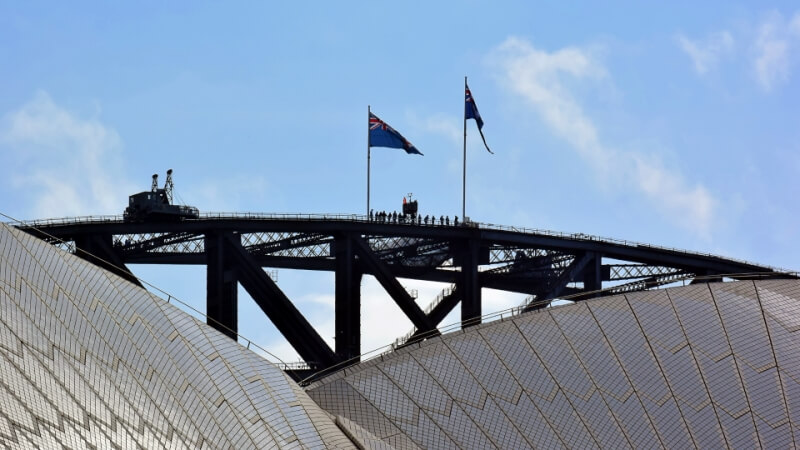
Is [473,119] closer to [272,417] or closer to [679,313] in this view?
[679,313]

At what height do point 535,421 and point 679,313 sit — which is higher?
point 679,313

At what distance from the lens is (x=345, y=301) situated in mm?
155750

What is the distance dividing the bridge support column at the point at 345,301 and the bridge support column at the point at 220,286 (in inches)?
492

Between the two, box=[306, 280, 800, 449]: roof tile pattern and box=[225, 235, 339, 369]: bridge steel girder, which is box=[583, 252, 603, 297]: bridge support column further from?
box=[306, 280, 800, 449]: roof tile pattern

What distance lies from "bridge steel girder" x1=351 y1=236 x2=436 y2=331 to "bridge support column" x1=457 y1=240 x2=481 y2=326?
6587mm

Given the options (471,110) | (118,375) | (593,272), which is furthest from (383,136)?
(118,375)

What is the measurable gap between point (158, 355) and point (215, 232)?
8452 centimetres

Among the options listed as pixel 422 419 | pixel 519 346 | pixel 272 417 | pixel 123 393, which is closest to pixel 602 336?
pixel 519 346

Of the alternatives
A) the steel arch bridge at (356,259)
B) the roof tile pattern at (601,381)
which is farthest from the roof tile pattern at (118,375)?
the steel arch bridge at (356,259)

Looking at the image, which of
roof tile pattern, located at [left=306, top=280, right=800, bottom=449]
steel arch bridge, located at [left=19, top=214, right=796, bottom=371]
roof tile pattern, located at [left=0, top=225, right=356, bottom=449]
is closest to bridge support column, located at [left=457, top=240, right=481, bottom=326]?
steel arch bridge, located at [left=19, top=214, right=796, bottom=371]

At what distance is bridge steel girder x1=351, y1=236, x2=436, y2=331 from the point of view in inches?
6201

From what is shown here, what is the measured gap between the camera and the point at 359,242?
157 metres

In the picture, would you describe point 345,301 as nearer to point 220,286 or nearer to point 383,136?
point 220,286

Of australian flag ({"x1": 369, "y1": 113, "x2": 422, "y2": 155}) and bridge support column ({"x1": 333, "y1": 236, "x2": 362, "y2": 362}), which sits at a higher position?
australian flag ({"x1": 369, "y1": 113, "x2": 422, "y2": 155})
